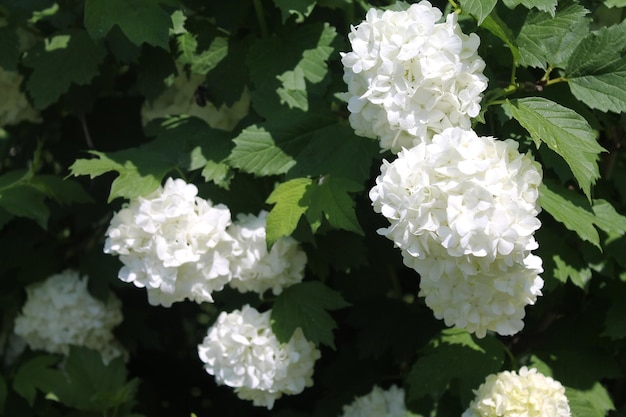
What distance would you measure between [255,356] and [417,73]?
3.51ft

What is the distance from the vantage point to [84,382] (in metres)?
3.43

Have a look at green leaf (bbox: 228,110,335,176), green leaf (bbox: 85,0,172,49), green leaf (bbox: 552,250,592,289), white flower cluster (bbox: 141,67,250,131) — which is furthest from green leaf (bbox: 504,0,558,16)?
white flower cluster (bbox: 141,67,250,131)

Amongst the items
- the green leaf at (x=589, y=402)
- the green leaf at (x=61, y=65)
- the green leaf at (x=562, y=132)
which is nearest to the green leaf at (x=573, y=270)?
the green leaf at (x=589, y=402)

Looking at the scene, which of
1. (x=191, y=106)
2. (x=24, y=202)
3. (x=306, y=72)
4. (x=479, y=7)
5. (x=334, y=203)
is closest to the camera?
(x=479, y=7)

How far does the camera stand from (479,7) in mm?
2184

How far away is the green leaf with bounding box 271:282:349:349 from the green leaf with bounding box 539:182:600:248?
0.75 m

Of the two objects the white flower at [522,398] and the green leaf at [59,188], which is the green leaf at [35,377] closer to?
the green leaf at [59,188]

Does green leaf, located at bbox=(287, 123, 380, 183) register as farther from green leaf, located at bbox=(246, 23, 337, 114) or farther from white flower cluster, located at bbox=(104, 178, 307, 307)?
white flower cluster, located at bbox=(104, 178, 307, 307)

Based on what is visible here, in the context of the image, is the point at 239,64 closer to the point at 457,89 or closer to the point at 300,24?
the point at 300,24

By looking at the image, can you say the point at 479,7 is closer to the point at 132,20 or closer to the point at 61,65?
the point at 132,20

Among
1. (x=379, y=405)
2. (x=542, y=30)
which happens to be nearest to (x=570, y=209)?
(x=542, y=30)

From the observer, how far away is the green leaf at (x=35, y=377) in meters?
3.41

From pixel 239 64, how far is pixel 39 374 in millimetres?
1501

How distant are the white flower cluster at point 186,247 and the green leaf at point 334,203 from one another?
0.30 meters
